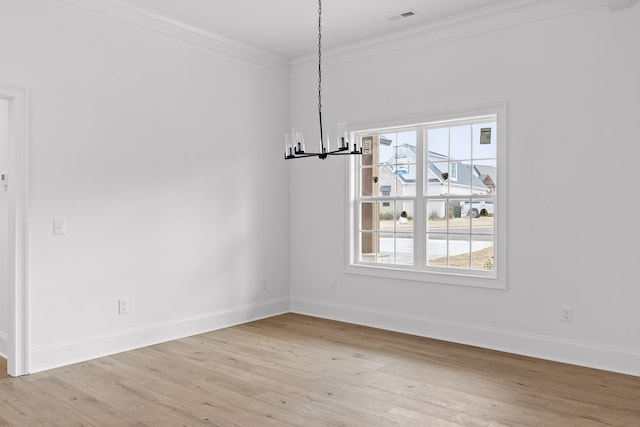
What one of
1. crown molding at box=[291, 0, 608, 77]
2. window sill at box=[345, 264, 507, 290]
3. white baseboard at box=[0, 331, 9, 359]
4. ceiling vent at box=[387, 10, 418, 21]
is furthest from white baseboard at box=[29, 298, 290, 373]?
ceiling vent at box=[387, 10, 418, 21]

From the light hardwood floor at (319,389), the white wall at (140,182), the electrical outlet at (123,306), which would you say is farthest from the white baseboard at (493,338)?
the electrical outlet at (123,306)

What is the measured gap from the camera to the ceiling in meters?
4.43

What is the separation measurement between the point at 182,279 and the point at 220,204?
929 mm

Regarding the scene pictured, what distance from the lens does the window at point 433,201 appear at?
4.71 metres

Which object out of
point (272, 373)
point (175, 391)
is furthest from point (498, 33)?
point (175, 391)

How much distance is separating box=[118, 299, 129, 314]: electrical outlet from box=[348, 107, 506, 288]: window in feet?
8.01

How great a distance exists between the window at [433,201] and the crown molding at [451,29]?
31.8 inches

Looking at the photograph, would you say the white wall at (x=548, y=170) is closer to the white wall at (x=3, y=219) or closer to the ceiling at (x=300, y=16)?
the ceiling at (x=300, y=16)

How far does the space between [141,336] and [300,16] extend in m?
3.47

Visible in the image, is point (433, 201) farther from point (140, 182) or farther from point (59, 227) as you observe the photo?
point (59, 227)

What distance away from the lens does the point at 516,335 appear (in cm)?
443

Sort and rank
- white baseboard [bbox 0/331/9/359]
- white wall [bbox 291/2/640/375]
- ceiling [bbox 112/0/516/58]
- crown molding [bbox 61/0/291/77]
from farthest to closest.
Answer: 1. ceiling [bbox 112/0/516/58]
2. crown molding [bbox 61/0/291/77]
3. white baseboard [bbox 0/331/9/359]
4. white wall [bbox 291/2/640/375]

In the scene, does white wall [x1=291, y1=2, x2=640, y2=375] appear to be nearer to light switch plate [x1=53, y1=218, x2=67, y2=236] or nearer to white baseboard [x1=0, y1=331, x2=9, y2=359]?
light switch plate [x1=53, y1=218, x2=67, y2=236]

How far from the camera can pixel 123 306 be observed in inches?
177
